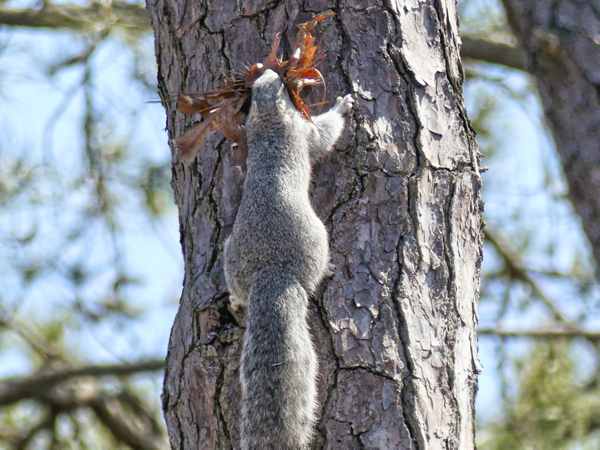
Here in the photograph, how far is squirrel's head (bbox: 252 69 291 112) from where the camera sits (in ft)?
6.44

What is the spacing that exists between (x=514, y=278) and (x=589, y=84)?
151 centimetres

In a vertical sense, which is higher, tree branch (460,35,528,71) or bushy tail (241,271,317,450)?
tree branch (460,35,528,71)

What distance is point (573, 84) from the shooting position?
3033 mm

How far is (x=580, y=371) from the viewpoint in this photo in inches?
146

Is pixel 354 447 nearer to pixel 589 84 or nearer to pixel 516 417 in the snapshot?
pixel 589 84

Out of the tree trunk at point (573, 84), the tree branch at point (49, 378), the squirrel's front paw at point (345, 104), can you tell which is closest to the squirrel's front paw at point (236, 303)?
the squirrel's front paw at point (345, 104)

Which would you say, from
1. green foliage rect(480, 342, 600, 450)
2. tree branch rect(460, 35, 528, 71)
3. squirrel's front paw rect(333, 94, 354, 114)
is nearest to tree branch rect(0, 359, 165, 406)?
green foliage rect(480, 342, 600, 450)

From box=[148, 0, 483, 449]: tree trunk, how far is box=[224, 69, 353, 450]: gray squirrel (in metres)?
0.05

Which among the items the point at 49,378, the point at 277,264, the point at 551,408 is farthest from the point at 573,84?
the point at 49,378

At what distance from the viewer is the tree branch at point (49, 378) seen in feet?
11.5

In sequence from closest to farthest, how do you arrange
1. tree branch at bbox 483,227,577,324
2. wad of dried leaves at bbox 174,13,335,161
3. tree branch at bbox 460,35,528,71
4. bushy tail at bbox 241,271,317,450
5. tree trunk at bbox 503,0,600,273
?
bushy tail at bbox 241,271,317,450 < wad of dried leaves at bbox 174,13,335,161 < tree trunk at bbox 503,0,600,273 < tree branch at bbox 460,35,528,71 < tree branch at bbox 483,227,577,324

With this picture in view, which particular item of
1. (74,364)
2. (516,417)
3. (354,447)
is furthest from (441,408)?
(74,364)

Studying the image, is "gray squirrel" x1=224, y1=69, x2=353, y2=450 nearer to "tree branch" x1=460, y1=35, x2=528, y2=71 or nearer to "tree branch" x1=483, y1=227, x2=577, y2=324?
"tree branch" x1=460, y1=35, x2=528, y2=71

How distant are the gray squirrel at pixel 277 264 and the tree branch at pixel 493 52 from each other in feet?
6.52
